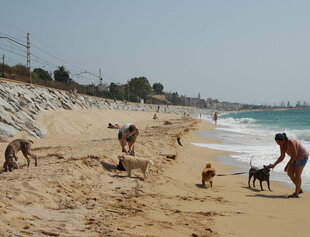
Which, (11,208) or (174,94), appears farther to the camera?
(174,94)

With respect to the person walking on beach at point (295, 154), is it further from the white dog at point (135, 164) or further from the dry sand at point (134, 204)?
the white dog at point (135, 164)

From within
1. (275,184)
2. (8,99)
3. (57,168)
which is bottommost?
(275,184)

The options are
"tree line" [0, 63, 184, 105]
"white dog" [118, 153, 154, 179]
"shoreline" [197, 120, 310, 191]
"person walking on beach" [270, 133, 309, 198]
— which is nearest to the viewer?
"person walking on beach" [270, 133, 309, 198]

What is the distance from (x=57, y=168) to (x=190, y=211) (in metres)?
3.51

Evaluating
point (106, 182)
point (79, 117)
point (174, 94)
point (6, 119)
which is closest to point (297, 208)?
point (106, 182)

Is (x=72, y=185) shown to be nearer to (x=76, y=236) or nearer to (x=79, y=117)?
(x=76, y=236)

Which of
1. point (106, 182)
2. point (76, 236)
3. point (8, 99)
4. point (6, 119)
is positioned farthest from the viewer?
point (8, 99)

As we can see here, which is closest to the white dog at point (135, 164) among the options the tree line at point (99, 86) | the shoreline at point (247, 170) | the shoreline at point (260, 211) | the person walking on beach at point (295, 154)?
the shoreline at point (260, 211)

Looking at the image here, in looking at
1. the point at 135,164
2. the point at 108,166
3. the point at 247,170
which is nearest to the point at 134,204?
the point at 135,164

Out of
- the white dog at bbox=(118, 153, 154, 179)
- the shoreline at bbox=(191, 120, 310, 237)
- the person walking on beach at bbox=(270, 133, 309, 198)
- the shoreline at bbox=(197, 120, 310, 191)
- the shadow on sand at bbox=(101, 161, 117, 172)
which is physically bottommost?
the shoreline at bbox=(197, 120, 310, 191)

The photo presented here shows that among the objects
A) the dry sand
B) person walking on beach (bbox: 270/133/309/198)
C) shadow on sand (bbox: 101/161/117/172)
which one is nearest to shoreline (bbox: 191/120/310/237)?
the dry sand

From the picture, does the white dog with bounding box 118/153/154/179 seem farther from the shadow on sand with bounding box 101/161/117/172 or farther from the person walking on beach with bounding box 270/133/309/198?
the person walking on beach with bounding box 270/133/309/198

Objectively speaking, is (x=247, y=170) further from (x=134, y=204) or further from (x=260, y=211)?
(x=134, y=204)

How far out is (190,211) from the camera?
5.82 metres
